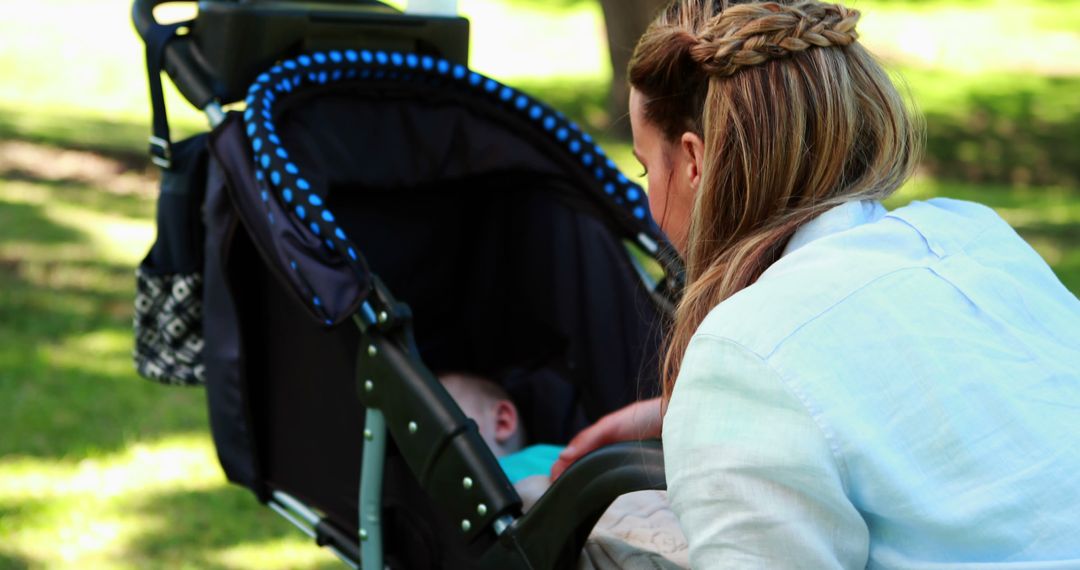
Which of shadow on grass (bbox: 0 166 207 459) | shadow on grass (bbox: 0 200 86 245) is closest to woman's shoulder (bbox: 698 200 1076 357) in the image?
shadow on grass (bbox: 0 166 207 459)

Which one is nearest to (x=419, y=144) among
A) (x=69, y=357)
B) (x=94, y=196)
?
(x=69, y=357)

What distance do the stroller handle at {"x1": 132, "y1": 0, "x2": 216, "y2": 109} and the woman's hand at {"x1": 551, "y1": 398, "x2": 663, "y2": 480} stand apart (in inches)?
41.0

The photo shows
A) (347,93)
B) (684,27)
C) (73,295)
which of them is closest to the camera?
(684,27)

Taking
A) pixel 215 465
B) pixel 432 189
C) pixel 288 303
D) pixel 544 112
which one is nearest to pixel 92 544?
pixel 215 465

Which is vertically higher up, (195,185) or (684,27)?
(684,27)

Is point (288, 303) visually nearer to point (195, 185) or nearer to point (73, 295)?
point (195, 185)

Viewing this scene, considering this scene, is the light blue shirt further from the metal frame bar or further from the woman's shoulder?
the metal frame bar

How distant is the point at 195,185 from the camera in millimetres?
2625

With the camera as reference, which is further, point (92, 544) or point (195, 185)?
point (92, 544)

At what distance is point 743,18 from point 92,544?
2267mm

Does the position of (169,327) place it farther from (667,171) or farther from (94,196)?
(94,196)

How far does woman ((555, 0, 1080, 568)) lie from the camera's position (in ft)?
4.46

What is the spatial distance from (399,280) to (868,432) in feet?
A: 6.46

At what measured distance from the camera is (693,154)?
5.41 feet
